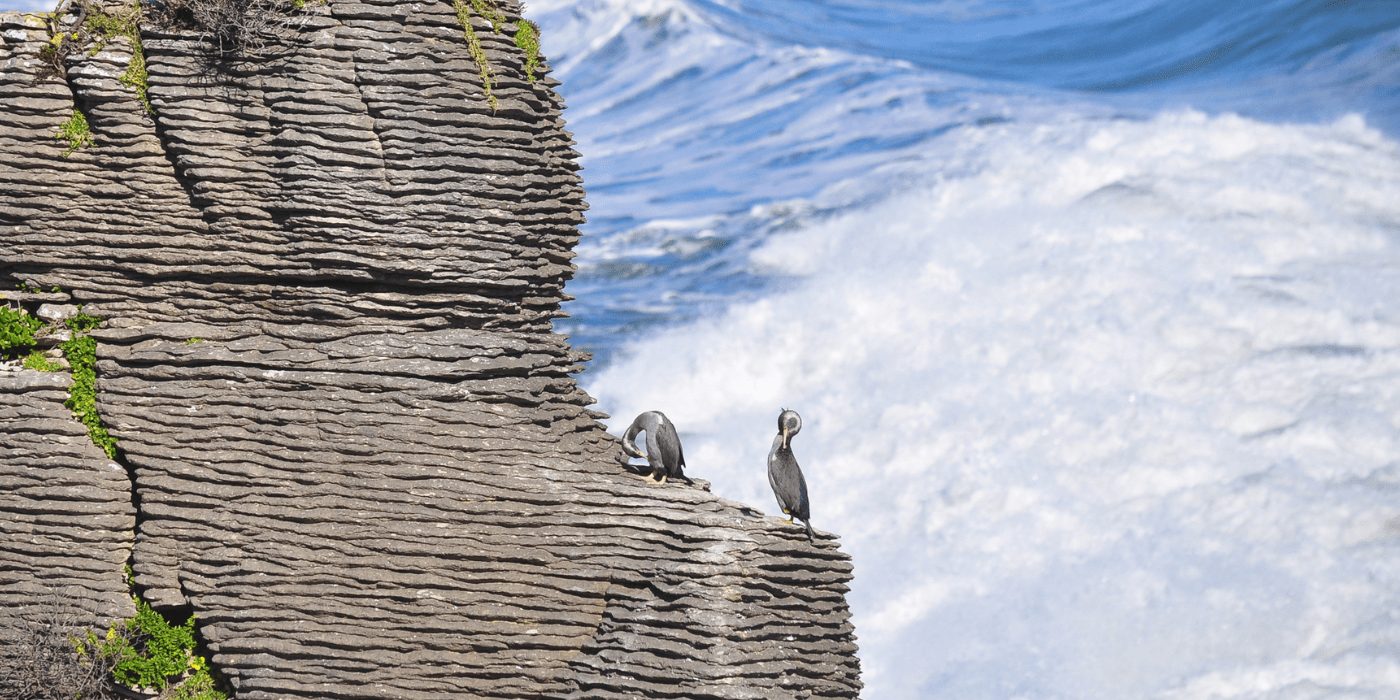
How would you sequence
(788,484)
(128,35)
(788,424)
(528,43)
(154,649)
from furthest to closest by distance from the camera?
(528,43) < (788,424) < (788,484) < (128,35) < (154,649)

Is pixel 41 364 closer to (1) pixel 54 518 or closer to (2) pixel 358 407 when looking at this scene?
(1) pixel 54 518

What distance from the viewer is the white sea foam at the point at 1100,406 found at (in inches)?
824

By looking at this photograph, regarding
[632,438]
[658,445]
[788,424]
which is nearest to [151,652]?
[632,438]

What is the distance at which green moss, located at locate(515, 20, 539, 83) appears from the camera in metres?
9.30

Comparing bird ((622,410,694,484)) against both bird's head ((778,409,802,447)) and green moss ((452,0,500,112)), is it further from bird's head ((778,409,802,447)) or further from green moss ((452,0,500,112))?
green moss ((452,0,500,112))

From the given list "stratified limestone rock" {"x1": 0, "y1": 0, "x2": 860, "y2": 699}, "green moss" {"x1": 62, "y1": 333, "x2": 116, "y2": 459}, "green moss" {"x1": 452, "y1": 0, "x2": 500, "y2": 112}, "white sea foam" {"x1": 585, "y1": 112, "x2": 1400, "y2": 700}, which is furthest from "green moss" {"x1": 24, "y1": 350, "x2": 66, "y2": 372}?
"white sea foam" {"x1": 585, "y1": 112, "x2": 1400, "y2": 700}

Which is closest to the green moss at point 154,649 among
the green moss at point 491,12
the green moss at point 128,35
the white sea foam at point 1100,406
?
the green moss at point 128,35

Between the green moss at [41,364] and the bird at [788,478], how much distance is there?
228 inches

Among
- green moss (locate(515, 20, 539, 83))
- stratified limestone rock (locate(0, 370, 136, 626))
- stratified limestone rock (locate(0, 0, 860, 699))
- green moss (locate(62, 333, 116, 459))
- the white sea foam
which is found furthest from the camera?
the white sea foam

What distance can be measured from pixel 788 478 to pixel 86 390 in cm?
568

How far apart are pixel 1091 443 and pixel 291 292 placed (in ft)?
72.2

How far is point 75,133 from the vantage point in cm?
879

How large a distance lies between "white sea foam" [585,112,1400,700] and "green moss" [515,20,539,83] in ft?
49.0

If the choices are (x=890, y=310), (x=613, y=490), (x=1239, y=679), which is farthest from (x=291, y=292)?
(x=890, y=310)
